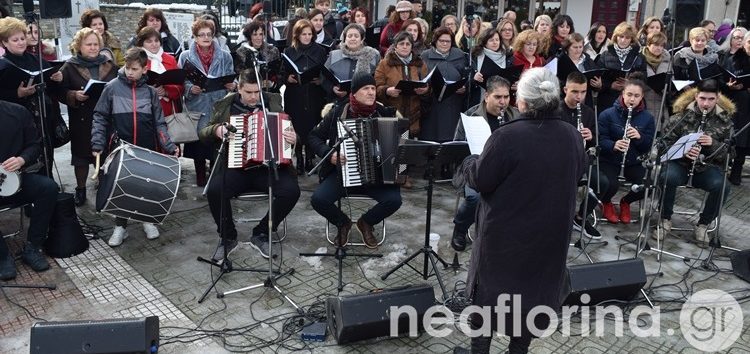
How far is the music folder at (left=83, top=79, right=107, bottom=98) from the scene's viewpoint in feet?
19.9

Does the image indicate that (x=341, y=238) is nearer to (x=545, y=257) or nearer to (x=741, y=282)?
(x=545, y=257)

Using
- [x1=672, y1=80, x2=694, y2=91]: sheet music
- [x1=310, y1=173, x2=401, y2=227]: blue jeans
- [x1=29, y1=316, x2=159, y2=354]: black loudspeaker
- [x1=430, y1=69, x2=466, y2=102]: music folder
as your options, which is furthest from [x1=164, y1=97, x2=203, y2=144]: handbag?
[x1=672, y1=80, x2=694, y2=91]: sheet music

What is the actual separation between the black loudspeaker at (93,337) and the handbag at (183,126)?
302cm

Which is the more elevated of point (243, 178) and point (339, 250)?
point (243, 178)

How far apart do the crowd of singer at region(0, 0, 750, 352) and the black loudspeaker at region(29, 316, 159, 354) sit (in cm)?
131

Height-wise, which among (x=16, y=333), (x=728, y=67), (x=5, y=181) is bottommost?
(x=16, y=333)

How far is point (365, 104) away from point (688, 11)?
4366 millimetres

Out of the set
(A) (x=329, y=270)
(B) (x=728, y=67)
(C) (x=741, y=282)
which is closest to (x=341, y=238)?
(A) (x=329, y=270)

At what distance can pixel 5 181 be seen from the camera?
16.8 ft

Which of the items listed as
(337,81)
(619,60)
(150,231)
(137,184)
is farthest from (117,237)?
(619,60)

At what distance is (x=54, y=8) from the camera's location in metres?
8.34

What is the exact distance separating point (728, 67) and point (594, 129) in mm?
2976

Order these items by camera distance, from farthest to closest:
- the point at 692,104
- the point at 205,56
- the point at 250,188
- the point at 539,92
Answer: the point at 205,56
the point at 692,104
the point at 250,188
the point at 539,92

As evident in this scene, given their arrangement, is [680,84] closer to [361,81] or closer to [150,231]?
[361,81]
